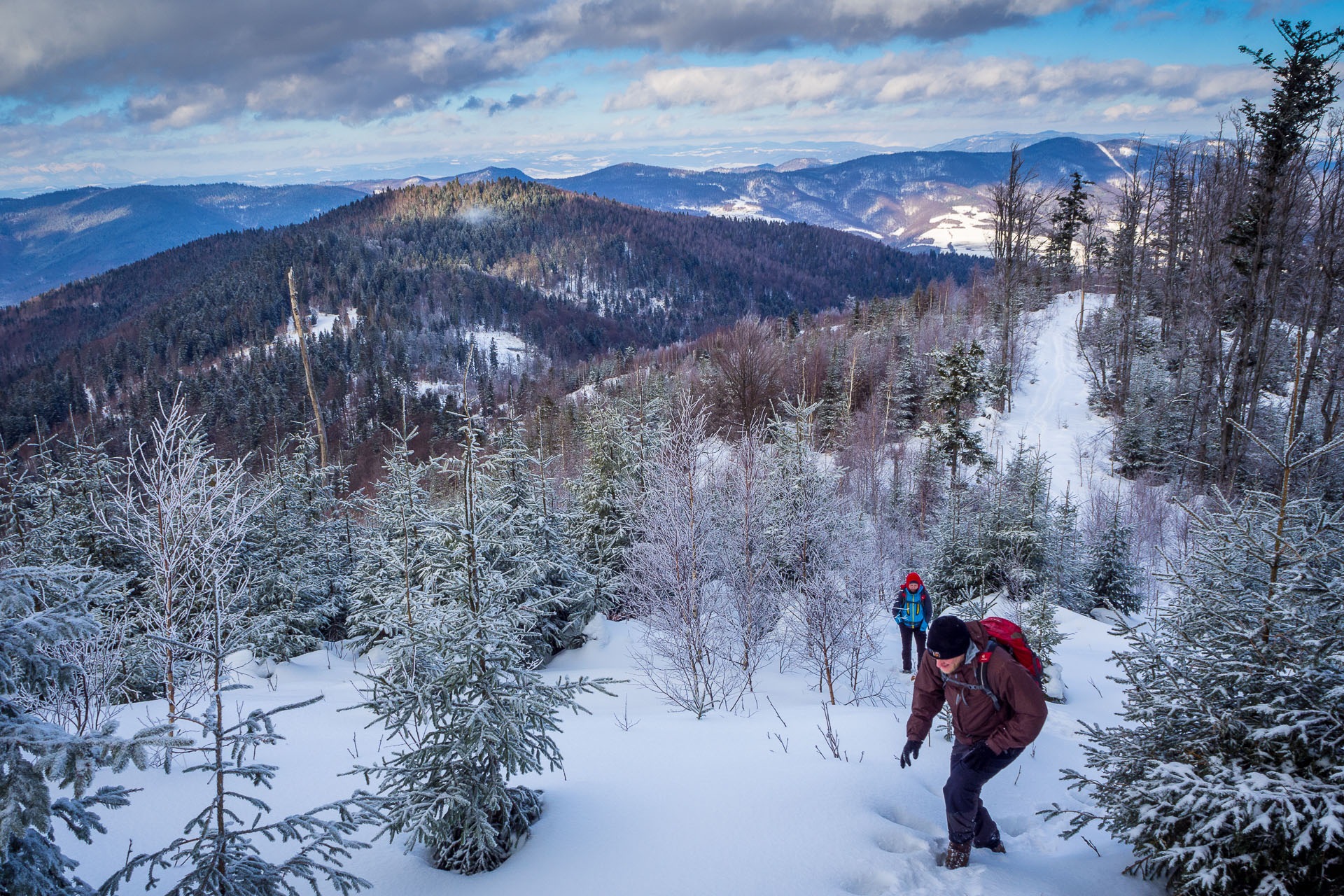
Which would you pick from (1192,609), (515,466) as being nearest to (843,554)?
(515,466)

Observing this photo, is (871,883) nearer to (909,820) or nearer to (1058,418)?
(909,820)

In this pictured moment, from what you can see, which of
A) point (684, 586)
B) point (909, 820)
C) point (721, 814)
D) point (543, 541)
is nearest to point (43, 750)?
point (721, 814)

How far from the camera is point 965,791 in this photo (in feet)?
14.5

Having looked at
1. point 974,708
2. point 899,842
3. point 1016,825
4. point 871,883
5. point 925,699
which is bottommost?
point 1016,825

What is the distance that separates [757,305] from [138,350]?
147 metres

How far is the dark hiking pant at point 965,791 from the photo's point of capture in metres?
4.36

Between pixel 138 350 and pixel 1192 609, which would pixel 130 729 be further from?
pixel 138 350

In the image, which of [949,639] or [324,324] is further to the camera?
[324,324]

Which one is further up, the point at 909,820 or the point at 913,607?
the point at 909,820

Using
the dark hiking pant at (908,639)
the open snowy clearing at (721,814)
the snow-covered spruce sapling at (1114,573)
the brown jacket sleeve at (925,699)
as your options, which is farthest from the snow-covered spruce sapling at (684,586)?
the snow-covered spruce sapling at (1114,573)

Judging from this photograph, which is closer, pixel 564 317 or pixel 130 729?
pixel 130 729

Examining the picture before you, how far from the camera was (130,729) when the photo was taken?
682cm

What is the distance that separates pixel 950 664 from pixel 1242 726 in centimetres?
158

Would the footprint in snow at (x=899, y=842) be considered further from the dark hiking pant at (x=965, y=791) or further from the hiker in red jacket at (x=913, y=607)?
the hiker in red jacket at (x=913, y=607)
